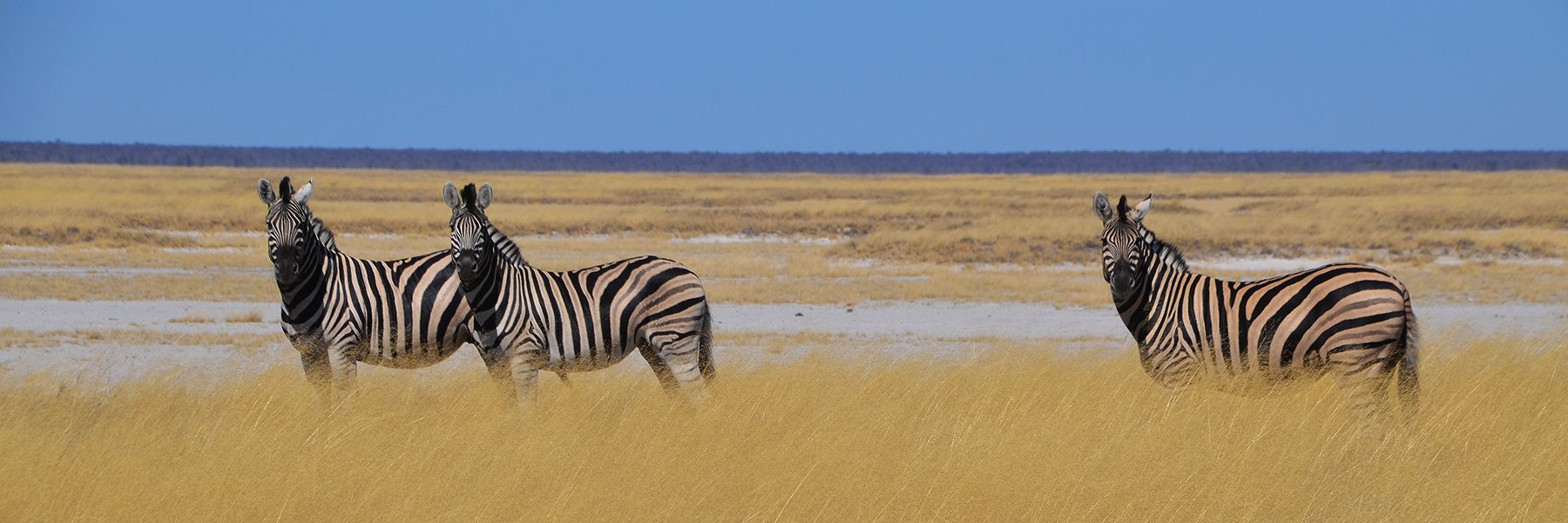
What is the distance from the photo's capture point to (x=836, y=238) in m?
28.0

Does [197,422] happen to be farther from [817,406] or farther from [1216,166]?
[1216,166]

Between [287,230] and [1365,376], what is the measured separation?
519 cm

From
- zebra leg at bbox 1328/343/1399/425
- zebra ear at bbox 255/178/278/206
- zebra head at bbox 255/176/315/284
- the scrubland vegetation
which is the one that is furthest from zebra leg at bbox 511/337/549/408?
the scrubland vegetation

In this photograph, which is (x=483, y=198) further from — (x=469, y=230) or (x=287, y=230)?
(x=287, y=230)

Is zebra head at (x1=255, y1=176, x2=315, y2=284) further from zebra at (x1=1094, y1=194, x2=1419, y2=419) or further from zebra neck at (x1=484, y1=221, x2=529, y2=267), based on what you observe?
zebra at (x1=1094, y1=194, x2=1419, y2=419)

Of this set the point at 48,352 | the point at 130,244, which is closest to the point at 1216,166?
the point at 130,244

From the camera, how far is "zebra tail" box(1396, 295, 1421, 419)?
A: 562 centimetres

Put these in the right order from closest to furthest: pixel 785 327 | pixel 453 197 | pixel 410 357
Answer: pixel 453 197 < pixel 410 357 < pixel 785 327

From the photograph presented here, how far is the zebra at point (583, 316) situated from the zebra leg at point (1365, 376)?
122 inches

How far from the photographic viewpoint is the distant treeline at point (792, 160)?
417ft

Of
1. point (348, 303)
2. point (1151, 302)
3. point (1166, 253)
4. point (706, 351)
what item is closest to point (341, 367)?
point (348, 303)

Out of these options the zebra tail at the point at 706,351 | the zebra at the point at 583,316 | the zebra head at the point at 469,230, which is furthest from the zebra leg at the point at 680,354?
the zebra head at the point at 469,230

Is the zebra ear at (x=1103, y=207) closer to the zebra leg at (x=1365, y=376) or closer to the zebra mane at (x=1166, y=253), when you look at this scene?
the zebra mane at (x=1166, y=253)

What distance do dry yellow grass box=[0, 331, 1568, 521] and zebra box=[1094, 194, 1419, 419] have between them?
24 centimetres
